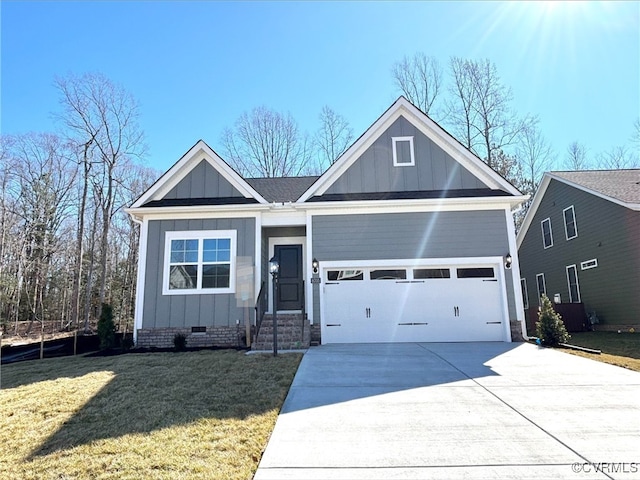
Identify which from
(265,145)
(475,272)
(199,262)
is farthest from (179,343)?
(265,145)

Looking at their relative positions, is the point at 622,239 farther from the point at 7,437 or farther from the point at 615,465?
the point at 7,437

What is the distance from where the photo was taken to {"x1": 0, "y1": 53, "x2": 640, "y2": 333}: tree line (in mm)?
19734

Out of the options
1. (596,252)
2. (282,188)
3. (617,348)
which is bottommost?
(617,348)

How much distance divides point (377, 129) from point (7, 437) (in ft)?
33.0

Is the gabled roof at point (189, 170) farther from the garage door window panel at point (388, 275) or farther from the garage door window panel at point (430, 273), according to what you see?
the garage door window panel at point (430, 273)

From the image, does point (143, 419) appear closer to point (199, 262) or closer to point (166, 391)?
point (166, 391)

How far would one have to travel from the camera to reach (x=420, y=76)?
22.5 metres

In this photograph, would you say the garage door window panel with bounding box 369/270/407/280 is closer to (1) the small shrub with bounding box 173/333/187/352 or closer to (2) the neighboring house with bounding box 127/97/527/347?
(2) the neighboring house with bounding box 127/97/527/347

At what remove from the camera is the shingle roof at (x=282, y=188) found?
11.7m

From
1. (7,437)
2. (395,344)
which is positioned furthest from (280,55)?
(7,437)

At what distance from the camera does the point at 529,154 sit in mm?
23969

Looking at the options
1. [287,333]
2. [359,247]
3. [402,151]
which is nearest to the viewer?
[287,333]

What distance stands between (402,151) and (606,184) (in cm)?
897

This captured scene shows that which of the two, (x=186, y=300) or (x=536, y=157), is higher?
(x=536, y=157)
